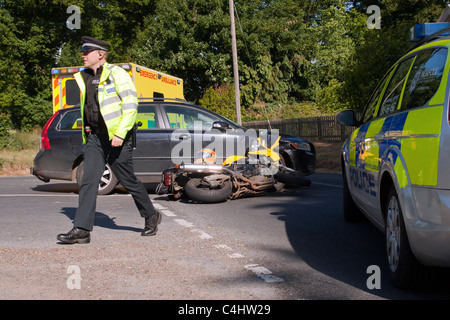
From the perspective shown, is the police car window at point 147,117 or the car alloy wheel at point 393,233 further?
the police car window at point 147,117

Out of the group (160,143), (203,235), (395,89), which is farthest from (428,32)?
(160,143)

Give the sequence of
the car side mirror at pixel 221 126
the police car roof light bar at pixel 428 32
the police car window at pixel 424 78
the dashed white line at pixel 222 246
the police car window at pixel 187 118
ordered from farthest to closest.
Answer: the police car window at pixel 187 118 < the car side mirror at pixel 221 126 < the dashed white line at pixel 222 246 < the police car roof light bar at pixel 428 32 < the police car window at pixel 424 78

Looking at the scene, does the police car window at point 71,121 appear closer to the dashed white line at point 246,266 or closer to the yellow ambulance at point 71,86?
the yellow ambulance at point 71,86

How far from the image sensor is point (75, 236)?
5.52 meters

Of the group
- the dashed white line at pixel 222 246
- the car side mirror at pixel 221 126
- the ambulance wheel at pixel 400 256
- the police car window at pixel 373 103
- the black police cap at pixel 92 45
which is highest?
the black police cap at pixel 92 45

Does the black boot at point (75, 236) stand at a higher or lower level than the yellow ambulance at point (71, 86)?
lower

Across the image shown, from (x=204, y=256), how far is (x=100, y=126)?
166cm

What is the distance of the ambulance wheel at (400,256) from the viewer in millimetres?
3689

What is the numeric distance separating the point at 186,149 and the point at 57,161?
2381 mm

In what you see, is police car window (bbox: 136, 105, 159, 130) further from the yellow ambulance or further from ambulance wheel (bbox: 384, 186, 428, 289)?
ambulance wheel (bbox: 384, 186, 428, 289)

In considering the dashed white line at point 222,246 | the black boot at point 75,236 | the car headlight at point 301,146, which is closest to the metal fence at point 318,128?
the car headlight at point 301,146

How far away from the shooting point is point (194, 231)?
6.37 meters

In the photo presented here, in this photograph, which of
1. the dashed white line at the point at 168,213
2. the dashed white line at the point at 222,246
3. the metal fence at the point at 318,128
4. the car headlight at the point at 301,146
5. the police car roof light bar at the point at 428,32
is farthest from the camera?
the metal fence at the point at 318,128

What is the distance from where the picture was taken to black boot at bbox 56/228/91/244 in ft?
18.0
